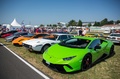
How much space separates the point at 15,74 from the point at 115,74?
3755 mm

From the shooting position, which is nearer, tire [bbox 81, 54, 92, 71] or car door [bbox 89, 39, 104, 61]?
tire [bbox 81, 54, 92, 71]

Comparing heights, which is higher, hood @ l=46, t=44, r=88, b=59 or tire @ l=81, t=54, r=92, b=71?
hood @ l=46, t=44, r=88, b=59

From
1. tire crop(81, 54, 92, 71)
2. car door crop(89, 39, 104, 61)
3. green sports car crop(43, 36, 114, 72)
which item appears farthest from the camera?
car door crop(89, 39, 104, 61)

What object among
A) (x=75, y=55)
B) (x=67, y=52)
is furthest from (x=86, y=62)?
(x=67, y=52)

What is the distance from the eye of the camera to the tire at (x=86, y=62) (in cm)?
534

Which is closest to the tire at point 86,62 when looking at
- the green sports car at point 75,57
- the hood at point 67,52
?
the green sports car at point 75,57

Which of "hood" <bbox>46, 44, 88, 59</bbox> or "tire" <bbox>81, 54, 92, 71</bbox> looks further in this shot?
"tire" <bbox>81, 54, 92, 71</bbox>

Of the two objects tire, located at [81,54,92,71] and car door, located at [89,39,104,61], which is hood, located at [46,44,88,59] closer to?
tire, located at [81,54,92,71]

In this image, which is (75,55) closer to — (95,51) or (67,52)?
(67,52)

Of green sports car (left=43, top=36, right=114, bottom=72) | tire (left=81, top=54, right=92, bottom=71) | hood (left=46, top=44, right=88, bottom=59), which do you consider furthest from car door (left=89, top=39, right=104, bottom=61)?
hood (left=46, top=44, right=88, bottom=59)

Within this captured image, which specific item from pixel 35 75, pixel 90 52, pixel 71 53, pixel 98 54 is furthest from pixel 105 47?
pixel 35 75

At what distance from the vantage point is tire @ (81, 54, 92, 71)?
5338 millimetres

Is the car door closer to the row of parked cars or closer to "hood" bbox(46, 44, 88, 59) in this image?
the row of parked cars

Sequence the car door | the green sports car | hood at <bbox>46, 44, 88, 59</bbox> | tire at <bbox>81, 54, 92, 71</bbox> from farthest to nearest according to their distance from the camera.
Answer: the car door, tire at <bbox>81, 54, 92, 71</bbox>, hood at <bbox>46, 44, 88, 59</bbox>, the green sports car
